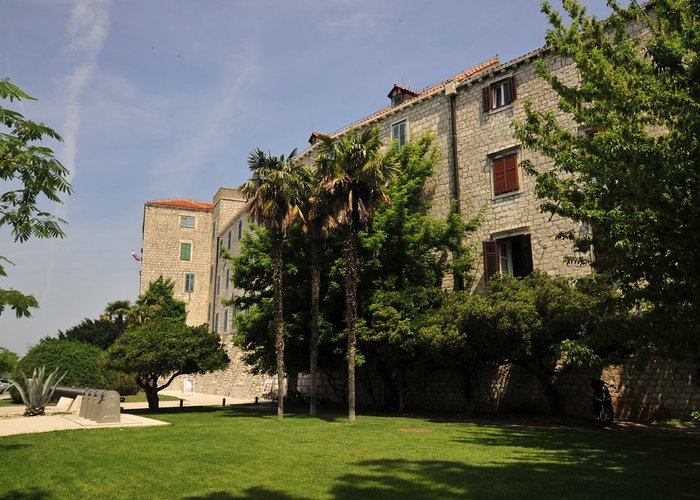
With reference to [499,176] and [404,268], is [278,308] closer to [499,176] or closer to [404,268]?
[404,268]

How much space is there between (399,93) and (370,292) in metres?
13.3

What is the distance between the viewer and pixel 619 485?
7.82m

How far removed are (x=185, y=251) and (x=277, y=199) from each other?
3657 cm

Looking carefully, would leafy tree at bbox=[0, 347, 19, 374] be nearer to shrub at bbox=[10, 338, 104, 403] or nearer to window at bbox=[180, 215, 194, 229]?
shrub at bbox=[10, 338, 104, 403]

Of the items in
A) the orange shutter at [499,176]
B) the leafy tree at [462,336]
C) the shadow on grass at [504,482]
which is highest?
the orange shutter at [499,176]

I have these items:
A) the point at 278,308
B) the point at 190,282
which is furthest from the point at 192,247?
the point at 278,308

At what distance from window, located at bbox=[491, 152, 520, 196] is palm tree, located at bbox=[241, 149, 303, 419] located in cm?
879

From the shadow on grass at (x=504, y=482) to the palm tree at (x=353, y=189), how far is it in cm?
924

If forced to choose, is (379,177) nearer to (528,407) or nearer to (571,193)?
(571,193)

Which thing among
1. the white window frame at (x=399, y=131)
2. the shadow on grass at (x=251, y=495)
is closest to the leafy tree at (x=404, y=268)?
the white window frame at (x=399, y=131)

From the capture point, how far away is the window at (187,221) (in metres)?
54.8

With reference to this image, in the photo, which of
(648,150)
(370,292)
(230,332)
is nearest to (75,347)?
(230,332)

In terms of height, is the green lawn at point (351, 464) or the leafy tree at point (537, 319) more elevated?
the leafy tree at point (537, 319)

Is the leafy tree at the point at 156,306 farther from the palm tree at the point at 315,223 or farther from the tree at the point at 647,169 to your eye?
the tree at the point at 647,169
